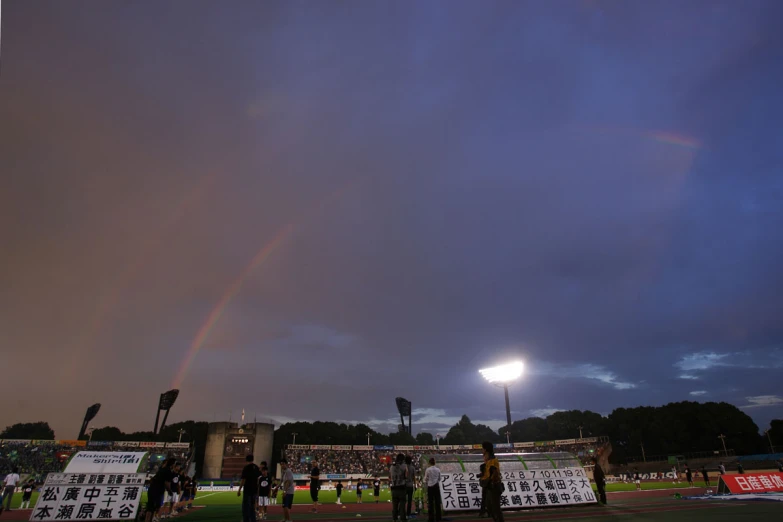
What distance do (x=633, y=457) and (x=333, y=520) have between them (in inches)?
5765

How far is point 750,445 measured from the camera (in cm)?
11856

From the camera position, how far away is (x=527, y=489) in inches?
741

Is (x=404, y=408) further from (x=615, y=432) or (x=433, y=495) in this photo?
(x=433, y=495)

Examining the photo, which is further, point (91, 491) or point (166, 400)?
point (166, 400)

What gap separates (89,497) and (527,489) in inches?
665

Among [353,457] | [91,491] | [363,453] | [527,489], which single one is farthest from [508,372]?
[363,453]

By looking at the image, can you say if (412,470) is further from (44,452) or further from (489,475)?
(44,452)

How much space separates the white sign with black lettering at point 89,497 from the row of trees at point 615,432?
103m

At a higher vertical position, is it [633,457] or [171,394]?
[171,394]

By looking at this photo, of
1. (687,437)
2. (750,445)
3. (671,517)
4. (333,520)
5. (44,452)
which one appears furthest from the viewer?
(687,437)

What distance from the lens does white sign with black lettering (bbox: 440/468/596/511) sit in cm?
1775

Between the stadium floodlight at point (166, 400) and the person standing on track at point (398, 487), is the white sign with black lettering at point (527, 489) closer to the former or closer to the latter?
the person standing on track at point (398, 487)

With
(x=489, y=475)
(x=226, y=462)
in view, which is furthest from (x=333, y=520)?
(x=226, y=462)

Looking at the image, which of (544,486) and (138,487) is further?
(544,486)
